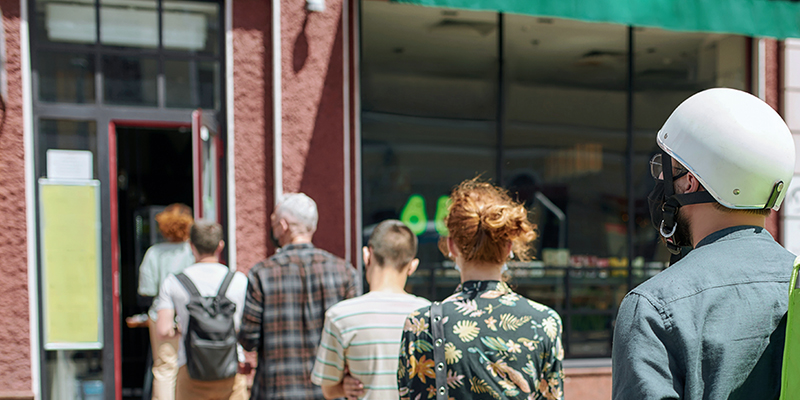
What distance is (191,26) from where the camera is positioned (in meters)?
4.94

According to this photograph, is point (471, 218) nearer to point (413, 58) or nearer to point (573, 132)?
point (413, 58)

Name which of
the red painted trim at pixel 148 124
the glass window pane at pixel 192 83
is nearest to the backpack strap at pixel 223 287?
the red painted trim at pixel 148 124

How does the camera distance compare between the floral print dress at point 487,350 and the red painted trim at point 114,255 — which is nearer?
the floral print dress at point 487,350

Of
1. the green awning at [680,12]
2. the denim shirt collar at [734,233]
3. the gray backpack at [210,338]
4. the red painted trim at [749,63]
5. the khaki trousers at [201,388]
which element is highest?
the green awning at [680,12]

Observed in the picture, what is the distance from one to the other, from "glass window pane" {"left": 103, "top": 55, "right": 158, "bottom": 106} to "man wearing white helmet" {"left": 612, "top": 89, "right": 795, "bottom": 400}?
4531 millimetres

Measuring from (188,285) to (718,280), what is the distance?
3103mm

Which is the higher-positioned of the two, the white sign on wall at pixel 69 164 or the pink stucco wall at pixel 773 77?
the pink stucco wall at pixel 773 77

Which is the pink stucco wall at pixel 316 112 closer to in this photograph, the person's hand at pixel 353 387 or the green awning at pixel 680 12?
the green awning at pixel 680 12

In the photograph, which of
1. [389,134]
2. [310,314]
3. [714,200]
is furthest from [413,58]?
[714,200]

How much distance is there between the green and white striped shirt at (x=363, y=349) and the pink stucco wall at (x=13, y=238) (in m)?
3.32

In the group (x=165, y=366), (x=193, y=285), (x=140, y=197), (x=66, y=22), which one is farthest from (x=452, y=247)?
(x=140, y=197)

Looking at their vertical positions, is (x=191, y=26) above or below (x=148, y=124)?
above

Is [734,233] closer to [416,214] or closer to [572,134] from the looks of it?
[416,214]

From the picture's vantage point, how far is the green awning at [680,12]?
4.72 m
